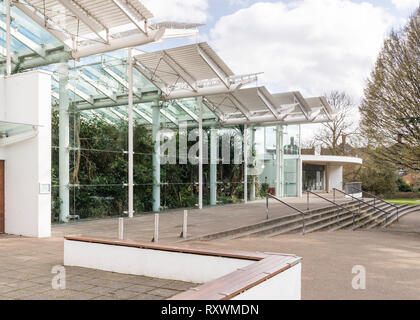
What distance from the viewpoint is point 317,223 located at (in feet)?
48.4

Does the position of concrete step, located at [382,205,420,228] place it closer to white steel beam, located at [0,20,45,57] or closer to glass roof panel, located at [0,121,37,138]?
glass roof panel, located at [0,121,37,138]

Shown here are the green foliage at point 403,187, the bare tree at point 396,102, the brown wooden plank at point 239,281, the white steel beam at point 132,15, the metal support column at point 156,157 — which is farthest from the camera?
the green foliage at point 403,187

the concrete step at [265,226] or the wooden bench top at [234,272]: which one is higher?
the wooden bench top at [234,272]

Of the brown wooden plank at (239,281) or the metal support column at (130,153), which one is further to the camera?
the metal support column at (130,153)

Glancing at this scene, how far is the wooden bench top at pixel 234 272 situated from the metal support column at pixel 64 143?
6180mm

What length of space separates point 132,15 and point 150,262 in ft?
23.7

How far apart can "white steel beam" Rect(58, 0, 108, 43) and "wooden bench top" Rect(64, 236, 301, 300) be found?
6.89m

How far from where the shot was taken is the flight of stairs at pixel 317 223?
1128cm

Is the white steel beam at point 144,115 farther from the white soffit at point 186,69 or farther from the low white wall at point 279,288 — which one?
the low white wall at point 279,288

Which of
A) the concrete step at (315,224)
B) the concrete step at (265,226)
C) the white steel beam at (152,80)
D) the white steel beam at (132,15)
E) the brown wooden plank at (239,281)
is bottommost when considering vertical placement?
the concrete step at (315,224)

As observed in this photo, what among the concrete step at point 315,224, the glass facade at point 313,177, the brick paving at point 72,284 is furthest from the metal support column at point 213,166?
the glass facade at point 313,177

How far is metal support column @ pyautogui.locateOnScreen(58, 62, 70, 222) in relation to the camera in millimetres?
12004

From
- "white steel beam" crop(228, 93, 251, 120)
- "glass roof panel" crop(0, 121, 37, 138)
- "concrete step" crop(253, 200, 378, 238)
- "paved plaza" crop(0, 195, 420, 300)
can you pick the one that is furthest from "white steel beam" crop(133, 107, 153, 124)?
"concrete step" crop(253, 200, 378, 238)

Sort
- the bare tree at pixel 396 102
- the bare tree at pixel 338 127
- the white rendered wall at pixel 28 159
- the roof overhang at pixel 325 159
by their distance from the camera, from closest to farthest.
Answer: the white rendered wall at pixel 28 159, the bare tree at pixel 396 102, the roof overhang at pixel 325 159, the bare tree at pixel 338 127
